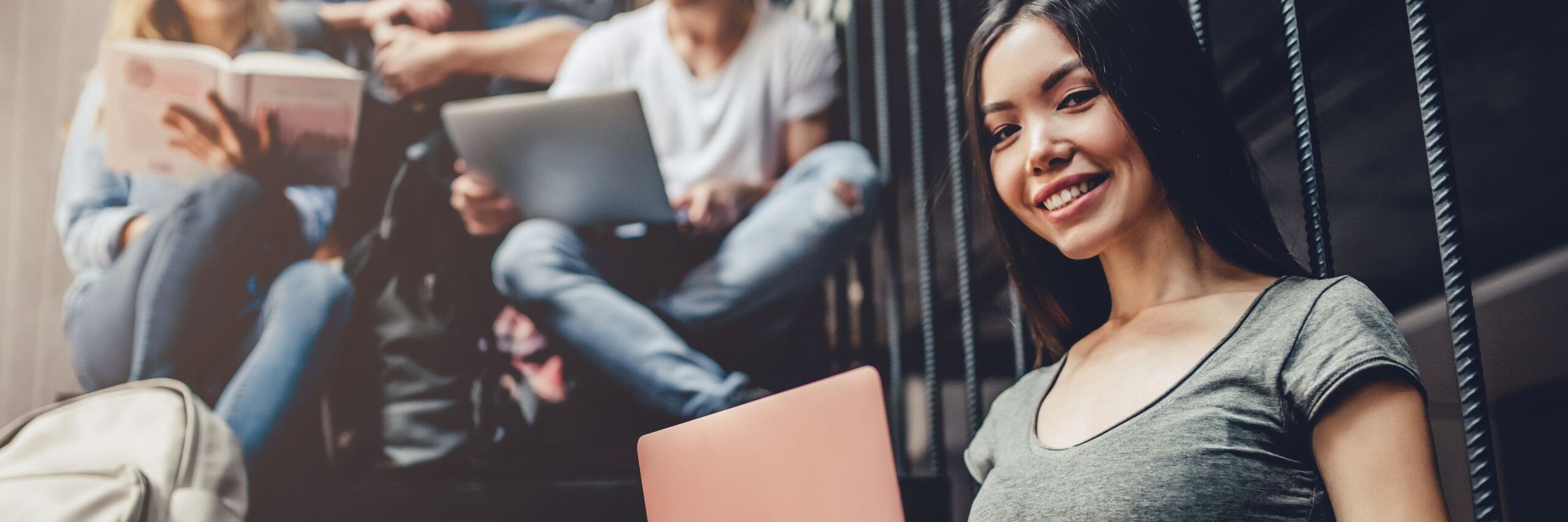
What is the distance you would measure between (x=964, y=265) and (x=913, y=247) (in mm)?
271

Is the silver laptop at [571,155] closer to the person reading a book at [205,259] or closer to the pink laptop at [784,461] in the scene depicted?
the person reading a book at [205,259]

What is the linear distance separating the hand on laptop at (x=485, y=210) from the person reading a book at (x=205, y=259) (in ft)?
0.72

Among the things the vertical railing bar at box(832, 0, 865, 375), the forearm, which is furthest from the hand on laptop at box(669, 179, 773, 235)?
→ the forearm

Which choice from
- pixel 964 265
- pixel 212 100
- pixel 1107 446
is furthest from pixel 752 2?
pixel 1107 446

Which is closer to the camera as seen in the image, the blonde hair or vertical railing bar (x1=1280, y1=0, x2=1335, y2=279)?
vertical railing bar (x1=1280, y1=0, x2=1335, y2=279)

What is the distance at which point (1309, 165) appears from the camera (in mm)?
669

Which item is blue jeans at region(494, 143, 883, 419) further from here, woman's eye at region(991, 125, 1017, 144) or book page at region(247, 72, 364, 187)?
woman's eye at region(991, 125, 1017, 144)

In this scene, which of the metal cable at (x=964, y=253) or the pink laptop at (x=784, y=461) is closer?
the pink laptop at (x=784, y=461)

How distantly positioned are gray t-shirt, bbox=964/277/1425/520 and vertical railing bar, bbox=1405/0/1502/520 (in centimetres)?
4

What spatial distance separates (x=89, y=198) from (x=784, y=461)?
1312 mm

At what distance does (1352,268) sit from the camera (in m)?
1.39

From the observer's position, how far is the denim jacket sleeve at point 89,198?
4.44 feet

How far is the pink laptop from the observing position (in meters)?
0.73

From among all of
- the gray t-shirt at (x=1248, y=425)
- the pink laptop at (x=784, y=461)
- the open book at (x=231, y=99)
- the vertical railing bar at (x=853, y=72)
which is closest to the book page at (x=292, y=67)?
the open book at (x=231, y=99)
